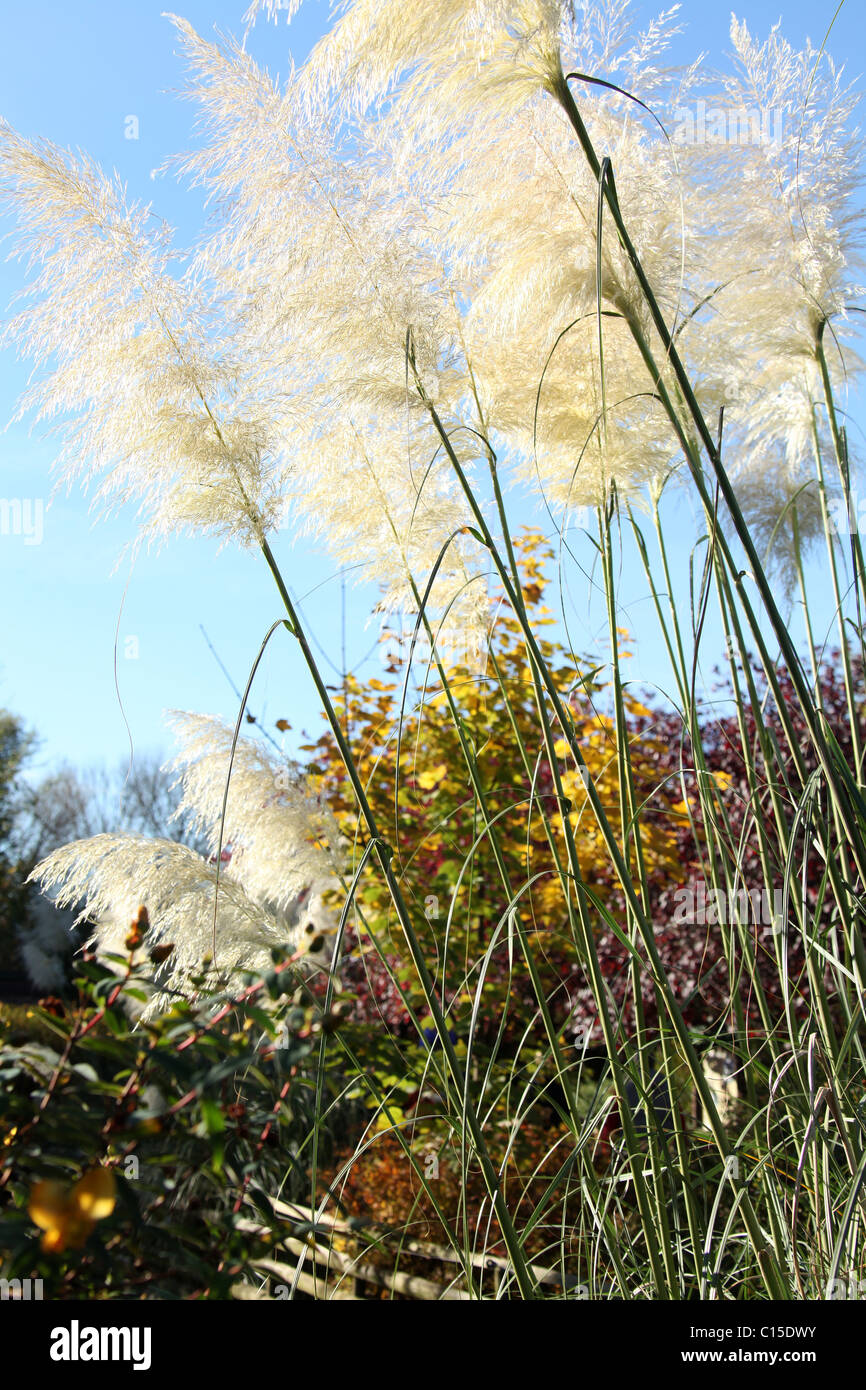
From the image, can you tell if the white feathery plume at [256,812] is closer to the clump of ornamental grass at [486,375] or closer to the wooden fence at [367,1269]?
the clump of ornamental grass at [486,375]

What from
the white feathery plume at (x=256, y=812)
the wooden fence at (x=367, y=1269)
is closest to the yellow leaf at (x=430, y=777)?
the wooden fence at (x=367, y=1269)

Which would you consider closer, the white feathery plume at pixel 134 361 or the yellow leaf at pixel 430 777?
the white feathery plume at pixel 134 361

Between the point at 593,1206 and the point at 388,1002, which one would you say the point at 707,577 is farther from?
the point at 388,1002

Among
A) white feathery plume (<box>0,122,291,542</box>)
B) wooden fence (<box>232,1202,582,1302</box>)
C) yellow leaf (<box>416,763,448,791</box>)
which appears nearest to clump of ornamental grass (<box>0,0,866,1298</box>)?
white feathery plume (<box>0,122,291,542</box>)

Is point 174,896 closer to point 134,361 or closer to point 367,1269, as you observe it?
point 134,361

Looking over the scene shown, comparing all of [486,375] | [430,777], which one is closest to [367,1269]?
[430,777]

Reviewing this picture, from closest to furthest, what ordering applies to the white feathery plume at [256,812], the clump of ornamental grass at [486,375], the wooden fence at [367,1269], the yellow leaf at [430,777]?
the clump of ornamental grass at [486,375]
the white feathery plume at [256,812]
the wooden fence at [367,1269]
the yellow leaf at [430,777]

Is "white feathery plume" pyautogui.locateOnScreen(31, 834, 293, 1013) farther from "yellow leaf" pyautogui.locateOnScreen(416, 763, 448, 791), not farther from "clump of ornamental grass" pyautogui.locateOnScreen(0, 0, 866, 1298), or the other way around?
"yellow leaf" pyautogui.locateOnScreen(416, 763, 448, 791)

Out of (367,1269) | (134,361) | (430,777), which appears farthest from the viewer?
(430,777)

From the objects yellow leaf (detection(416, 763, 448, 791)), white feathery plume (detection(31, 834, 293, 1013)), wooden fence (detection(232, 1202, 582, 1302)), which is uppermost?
yellow leaf (detection(416, 763, 448, 791))

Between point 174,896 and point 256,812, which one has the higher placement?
point 256,812

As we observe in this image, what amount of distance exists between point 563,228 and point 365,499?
0.61m

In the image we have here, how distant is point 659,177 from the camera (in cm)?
174
